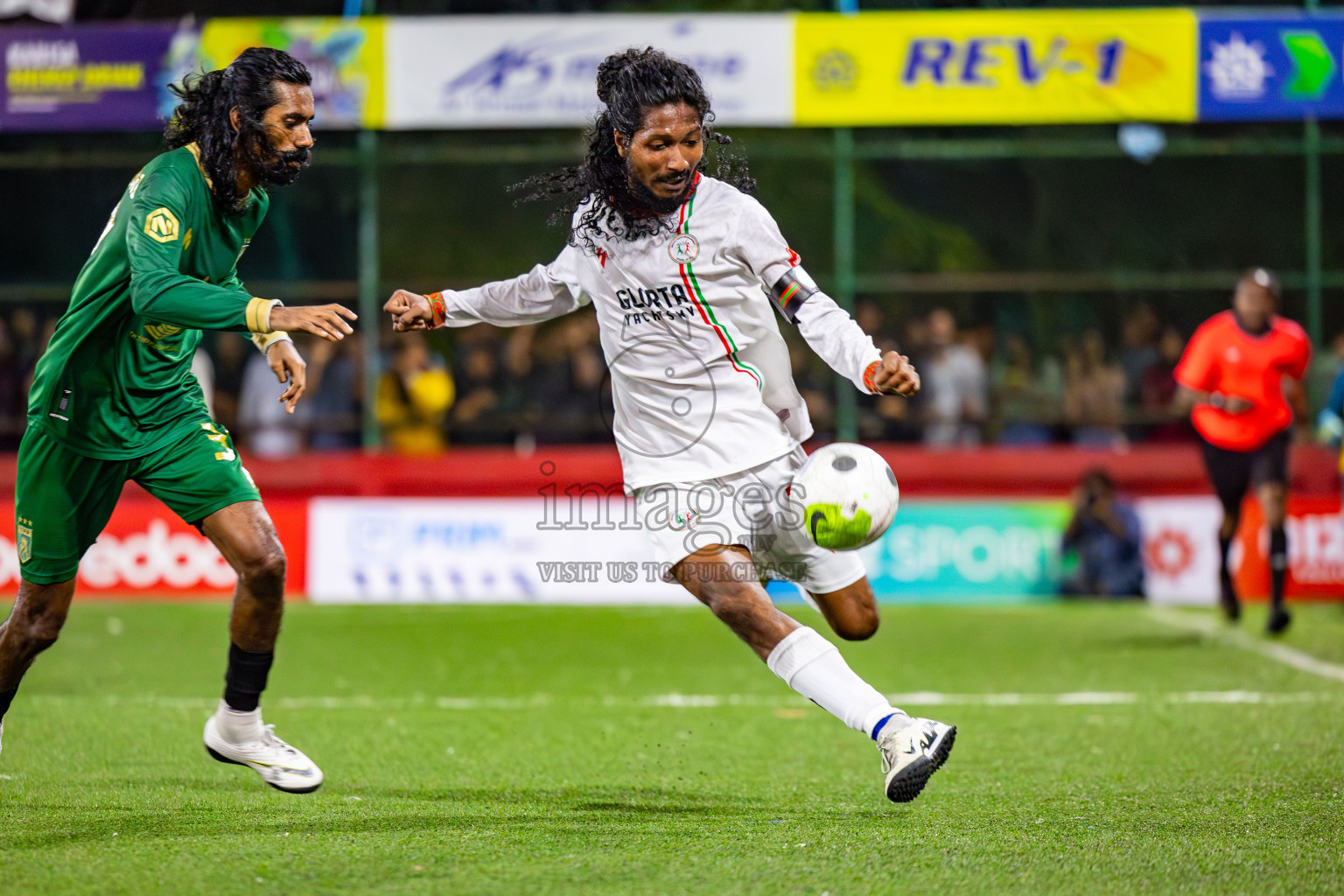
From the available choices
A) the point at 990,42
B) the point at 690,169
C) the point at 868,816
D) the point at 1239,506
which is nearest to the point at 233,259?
the point at 690,169

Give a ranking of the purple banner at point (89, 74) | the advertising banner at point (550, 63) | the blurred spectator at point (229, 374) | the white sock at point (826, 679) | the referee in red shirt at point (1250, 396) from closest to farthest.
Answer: the white sock at point (826, 679) < the referee in red shirt at point (1250, 396) < the advertising banner at point (550, 63) < the purple banner at point (89, 74) < the blurred spectator at point (229, 374)

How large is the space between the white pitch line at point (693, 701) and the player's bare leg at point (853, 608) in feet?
7.79

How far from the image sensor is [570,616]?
1214 cm

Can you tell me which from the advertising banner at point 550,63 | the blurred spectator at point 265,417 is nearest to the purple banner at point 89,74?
the advertising banner at point 550,63

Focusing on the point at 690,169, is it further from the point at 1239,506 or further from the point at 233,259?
the point at 1239,506

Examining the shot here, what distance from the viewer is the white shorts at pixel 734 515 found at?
202 inches

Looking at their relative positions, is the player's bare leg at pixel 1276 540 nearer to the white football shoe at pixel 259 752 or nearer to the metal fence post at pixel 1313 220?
the metal fence post at pixel 1313 220

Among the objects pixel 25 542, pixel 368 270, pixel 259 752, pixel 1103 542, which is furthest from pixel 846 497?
pixel 368 270

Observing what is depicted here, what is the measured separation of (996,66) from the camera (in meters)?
14.5

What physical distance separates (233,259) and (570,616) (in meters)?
7.04

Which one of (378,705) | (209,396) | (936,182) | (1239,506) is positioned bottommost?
(378,705)

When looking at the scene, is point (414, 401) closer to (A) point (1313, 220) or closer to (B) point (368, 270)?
(B) point (368, 270)

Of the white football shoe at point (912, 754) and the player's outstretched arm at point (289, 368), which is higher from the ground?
the player's outstretched arm at point (289, 368)

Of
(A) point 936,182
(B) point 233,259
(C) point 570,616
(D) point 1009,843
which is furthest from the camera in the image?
(A) point 936,182
